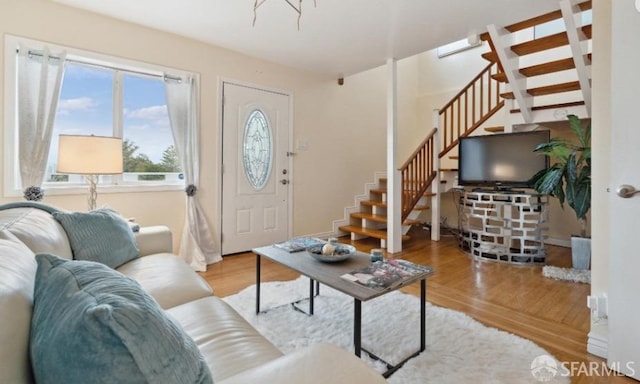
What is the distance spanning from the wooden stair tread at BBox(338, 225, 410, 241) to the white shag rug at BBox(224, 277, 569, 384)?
1.77 meters

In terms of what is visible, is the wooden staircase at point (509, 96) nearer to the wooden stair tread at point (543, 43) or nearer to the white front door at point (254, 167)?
the wooden stair tread at point (543, 43)

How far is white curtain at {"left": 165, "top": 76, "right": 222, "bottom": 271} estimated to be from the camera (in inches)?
132

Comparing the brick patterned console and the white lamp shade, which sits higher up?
the white lamp shade

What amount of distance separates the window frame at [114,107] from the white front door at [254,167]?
561 mm

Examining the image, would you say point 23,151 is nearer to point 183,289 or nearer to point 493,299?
point 183,289

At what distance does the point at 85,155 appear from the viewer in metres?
2.28

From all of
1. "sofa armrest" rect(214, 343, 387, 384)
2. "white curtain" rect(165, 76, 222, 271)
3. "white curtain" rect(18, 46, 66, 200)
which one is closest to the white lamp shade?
"white curtain" rect(18, 46, 66, 200)

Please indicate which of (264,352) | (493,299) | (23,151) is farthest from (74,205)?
(493,299)

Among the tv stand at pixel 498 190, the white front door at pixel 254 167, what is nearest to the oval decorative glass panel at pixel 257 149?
the white front door at pixel 254 167

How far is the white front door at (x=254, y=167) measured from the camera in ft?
12.6

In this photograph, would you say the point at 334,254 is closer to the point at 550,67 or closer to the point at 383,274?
the point at 383,274

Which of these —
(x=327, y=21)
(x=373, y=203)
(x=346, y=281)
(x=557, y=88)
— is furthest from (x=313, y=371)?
(x=373, y=203)

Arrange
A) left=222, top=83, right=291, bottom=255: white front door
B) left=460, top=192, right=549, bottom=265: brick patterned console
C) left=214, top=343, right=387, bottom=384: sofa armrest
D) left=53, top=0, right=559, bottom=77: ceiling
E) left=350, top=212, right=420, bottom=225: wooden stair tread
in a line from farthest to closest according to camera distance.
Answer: left=350, top=212, right=420, bottom=225: wooden stair tread → left=222, top=83, right=291, bottom=255: white front door → left=460, top=192, right=549, bottom=265: brick patterned console → left=53, top=0, right=559, bottom=77: ceiling → left=214, top=343, right=387, bottom=384: sofa armrest

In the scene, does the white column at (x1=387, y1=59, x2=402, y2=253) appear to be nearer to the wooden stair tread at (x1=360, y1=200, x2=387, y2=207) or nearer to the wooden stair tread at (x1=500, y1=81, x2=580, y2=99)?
the wooden stair tread at (x1=360, y1=200, x2=387, y2=207)
